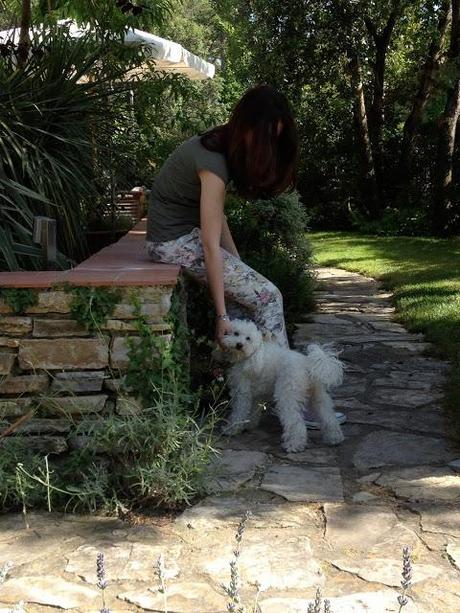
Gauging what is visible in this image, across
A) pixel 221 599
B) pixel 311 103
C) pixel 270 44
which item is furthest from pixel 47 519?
pixel 311 103

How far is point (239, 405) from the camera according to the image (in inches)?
141

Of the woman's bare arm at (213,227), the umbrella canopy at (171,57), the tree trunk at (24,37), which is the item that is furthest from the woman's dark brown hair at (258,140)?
the umbrella canopy at (171,57)

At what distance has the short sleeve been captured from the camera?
334 centimetres

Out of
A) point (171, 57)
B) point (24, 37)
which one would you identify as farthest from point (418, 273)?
point (24, 37)

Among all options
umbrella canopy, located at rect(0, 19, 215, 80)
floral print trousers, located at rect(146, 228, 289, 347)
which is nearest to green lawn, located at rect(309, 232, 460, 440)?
floral print trousers, located at rect(146, 228, 289, 347)

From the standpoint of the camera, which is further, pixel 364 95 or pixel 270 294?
pixel 364 95

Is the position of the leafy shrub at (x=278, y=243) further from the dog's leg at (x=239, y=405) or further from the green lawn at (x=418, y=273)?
the dog's leg at (x=239, y=405)

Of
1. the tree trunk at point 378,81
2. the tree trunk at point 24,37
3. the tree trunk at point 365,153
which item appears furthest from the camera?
the tree trunk at point 365,153

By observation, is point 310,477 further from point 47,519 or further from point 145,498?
point 47,519

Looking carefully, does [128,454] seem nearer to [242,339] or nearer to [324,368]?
[242,339]

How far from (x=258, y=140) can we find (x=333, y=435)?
4.65ft

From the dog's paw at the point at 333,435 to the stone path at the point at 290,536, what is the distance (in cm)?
4

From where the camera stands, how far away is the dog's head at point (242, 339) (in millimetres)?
3395

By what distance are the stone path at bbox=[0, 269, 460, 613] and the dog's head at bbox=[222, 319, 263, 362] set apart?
1.46 feet
